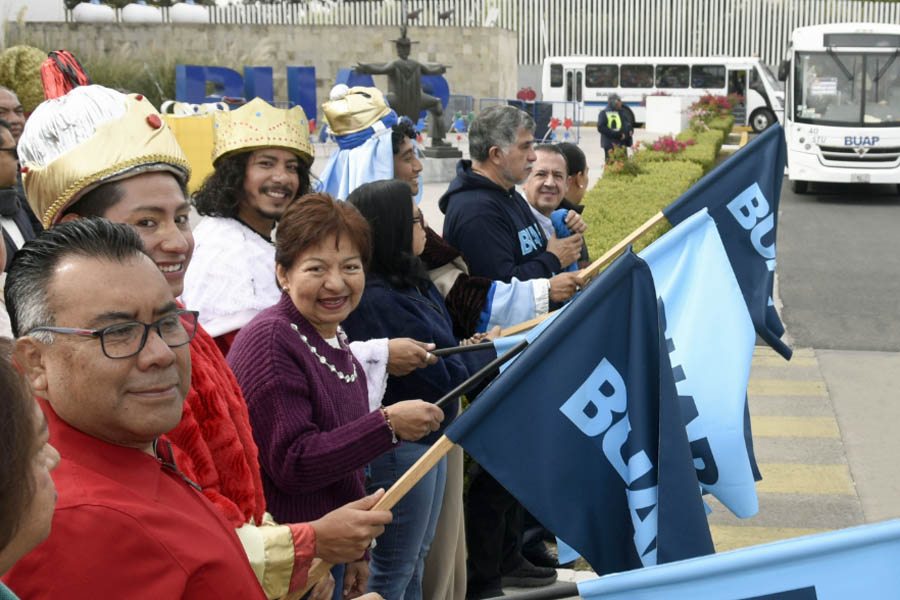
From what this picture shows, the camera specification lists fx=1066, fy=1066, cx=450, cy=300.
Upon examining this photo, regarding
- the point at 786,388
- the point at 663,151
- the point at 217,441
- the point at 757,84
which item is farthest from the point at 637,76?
the point at 217,441

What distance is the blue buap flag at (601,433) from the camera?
9.22 ft

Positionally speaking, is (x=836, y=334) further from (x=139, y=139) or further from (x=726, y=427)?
(x=139, y=139)

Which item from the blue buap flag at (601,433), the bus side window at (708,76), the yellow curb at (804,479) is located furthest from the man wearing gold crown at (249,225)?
the bus side window at (708,76)

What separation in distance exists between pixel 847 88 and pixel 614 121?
18.1 feet

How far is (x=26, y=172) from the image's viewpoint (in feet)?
7.98

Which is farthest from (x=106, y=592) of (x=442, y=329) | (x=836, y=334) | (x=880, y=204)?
(x=880, y=204)

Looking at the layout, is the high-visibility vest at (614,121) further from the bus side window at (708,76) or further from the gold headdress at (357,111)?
the gold headdress at (357,111)

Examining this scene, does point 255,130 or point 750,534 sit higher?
point 255,130

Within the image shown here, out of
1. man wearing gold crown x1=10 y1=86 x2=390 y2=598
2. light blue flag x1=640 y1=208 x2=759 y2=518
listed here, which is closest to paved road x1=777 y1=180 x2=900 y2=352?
light blue flag x1=640 y1=208 x2=759 y2=518

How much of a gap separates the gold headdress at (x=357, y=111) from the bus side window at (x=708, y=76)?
109 ft

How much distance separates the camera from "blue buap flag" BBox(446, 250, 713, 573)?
2.81 m

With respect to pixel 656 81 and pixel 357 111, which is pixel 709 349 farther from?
pixel 656 81

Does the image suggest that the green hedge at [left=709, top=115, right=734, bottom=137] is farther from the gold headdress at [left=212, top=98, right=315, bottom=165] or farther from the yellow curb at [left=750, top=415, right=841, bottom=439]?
the gold headdress at [left=212, top=98, right=315, bottom=165]

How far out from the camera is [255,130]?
12.0ft
